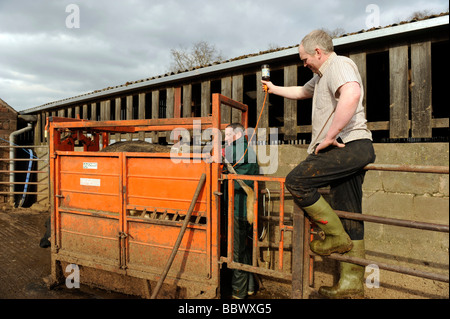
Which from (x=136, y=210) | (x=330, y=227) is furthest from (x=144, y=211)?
(x=330, y=227)

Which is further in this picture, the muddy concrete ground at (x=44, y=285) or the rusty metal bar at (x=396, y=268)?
the muddy concrete ground at (x=44, y=285)

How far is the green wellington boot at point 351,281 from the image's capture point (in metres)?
2.49

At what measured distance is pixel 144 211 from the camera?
3.74 metres

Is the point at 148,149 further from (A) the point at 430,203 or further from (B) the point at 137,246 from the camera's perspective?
(A) the point at 430,203

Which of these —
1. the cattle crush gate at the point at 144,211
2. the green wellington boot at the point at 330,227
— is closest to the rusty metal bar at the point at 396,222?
the green wellington boot at the point at 330,227

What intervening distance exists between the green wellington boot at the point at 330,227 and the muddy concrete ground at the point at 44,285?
0.57 meters

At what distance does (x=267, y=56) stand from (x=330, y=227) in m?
3.88

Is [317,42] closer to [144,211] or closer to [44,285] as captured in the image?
[144,211]

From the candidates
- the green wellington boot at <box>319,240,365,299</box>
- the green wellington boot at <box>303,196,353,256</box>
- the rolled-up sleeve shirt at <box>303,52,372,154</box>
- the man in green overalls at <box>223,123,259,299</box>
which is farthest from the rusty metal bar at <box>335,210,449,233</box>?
the man in green overalls at <box>223,123,259,299</box>

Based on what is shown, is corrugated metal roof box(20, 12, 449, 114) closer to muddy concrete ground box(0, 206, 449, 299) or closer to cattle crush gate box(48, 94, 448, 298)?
cattle crush gate box(48, 94, 448, 298)

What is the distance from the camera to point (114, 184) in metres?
3.93

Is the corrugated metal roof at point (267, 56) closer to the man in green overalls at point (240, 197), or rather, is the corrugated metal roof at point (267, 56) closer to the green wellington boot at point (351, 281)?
the man in green overalls at point (240, 197)

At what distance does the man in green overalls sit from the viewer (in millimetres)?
3865
